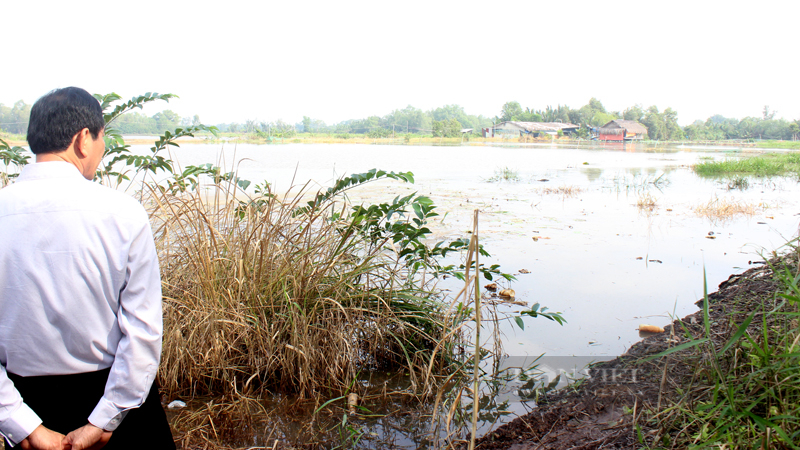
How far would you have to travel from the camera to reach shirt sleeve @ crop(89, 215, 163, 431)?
114 centimetres

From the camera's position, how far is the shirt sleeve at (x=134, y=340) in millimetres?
1145

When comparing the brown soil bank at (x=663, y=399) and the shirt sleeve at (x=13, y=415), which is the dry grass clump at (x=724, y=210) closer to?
the brown soil bank at (x=663, y=399)

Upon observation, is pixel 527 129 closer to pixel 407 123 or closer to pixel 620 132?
pixel 620 132

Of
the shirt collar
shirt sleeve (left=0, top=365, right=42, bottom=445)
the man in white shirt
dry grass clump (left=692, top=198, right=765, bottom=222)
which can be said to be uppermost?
the shirt collar

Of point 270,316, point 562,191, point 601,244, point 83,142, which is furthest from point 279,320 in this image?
point 562,191

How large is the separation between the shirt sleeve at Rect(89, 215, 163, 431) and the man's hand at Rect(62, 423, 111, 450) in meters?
0.02

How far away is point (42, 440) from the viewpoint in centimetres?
114

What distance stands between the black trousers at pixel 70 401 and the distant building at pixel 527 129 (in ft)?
195

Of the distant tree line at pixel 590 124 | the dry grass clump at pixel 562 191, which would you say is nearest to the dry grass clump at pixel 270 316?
the dry grass clump at pixel 562 191

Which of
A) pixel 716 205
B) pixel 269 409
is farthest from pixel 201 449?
pixel 716 205

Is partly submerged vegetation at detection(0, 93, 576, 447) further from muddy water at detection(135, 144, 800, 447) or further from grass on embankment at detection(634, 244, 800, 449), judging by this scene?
grass on embankment at detection(634, 244, 800, 449)

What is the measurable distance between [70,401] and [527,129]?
60398 millimetres

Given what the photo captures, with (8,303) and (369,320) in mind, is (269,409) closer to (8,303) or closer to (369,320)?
(369,320)

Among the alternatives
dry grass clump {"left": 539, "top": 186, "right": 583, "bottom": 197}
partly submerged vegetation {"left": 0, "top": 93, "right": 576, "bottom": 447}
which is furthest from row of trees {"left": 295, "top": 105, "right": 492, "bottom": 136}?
partly submerged vegetation {"left": 0, "top": 93, "right": 576, "bottom": 447}
